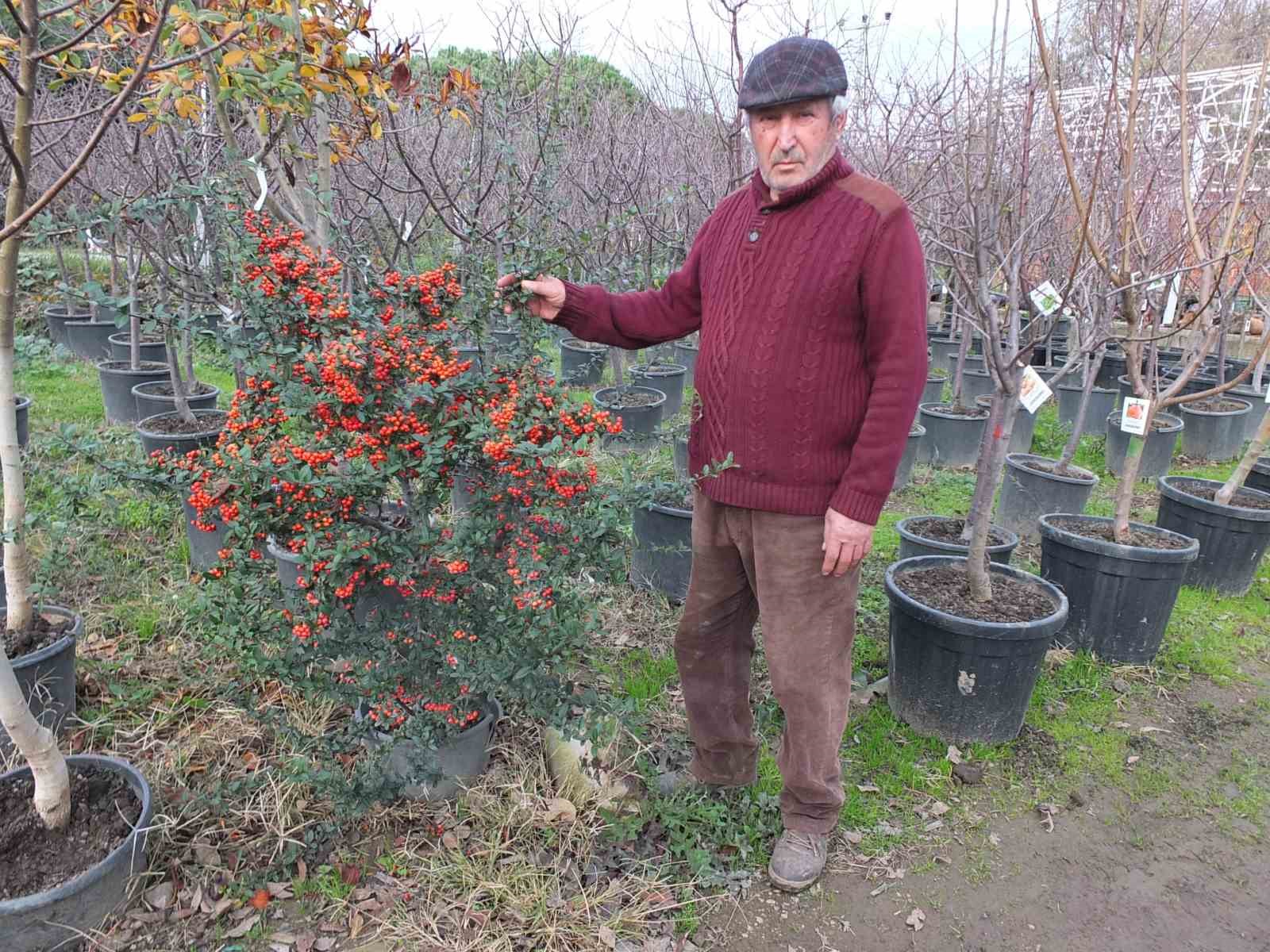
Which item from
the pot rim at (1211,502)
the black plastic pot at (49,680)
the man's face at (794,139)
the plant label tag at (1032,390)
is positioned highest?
the man's face at (794,139)

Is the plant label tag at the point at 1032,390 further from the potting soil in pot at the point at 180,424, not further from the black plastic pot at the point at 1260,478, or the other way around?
the potting soil in pot at the point at 180,424

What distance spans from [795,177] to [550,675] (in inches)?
56.1

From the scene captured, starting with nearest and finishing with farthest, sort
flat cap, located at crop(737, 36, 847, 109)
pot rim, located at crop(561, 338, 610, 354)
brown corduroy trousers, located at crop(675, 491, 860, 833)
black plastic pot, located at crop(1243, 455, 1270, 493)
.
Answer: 1. flat cap, located at crop(737, 36, 847, 109)
2. brown corduroy trousers, located at crop(675, 491, 860, 833)
3. pot rim, located at crop(561, 338, 610, 354)
4. black plastic pot, located at crop(1243, 455, 1270, 493)

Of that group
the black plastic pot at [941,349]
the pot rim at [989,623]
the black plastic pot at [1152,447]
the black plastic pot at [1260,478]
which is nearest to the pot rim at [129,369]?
the pot rim at [989,623]

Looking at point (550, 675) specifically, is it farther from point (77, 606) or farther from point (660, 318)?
point (77, 606)

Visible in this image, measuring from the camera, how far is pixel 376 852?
225 centimetres

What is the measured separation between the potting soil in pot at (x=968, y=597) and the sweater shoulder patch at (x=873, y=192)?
5.00 ft

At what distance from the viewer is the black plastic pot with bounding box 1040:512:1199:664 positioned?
130 inches

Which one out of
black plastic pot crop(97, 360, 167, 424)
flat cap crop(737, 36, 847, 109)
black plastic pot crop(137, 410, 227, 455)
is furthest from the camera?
black plastic pot crop(97, 360, 167, 424)

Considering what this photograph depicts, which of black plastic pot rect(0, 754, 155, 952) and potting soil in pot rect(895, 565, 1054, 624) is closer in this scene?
black plastic pot rect(0, 754, 155, 952)

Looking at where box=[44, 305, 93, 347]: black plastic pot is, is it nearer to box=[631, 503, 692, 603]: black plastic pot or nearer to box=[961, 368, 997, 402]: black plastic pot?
box=[631, 503, 692, 603]: black plastic pot

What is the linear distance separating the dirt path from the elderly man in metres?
0.16

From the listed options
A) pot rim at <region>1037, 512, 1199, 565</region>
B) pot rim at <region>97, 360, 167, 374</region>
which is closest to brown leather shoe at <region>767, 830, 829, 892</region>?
pot rim at <region>1037, 512, 1199, 565</region>

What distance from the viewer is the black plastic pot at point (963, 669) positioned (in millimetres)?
2717
